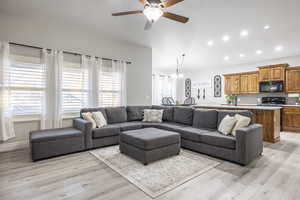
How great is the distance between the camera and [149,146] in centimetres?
271

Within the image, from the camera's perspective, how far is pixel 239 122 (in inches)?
120

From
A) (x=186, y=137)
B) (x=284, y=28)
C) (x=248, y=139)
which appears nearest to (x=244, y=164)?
(x=248, y=139)

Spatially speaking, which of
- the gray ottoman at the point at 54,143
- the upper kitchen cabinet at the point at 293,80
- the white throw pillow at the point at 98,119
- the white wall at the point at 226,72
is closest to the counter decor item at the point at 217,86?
the white wall at the point at 226,72

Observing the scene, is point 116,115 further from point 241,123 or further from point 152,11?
point 241,123

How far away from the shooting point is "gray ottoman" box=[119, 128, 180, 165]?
2.71 meters

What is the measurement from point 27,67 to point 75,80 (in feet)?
3.46

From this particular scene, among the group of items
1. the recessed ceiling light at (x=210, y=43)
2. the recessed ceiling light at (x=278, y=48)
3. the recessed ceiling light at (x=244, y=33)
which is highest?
the recessed ceiling light at (x=210, y=43)

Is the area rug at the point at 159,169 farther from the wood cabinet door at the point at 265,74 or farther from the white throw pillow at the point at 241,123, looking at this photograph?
the wood cabinet door at the point at 265,74

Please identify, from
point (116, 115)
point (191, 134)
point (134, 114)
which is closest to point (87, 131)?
point (116, 115)

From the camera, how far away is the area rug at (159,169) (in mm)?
2096

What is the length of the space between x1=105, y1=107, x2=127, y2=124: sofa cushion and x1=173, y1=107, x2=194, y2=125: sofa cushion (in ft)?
4.92

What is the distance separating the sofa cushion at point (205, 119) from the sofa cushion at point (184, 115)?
159 mm

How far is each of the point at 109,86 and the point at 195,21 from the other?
2.98m

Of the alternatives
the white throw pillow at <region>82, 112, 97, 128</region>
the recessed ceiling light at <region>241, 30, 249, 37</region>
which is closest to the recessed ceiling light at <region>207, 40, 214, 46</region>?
the recessed ceiling light at <region>241, 30, 249, 37</region>
